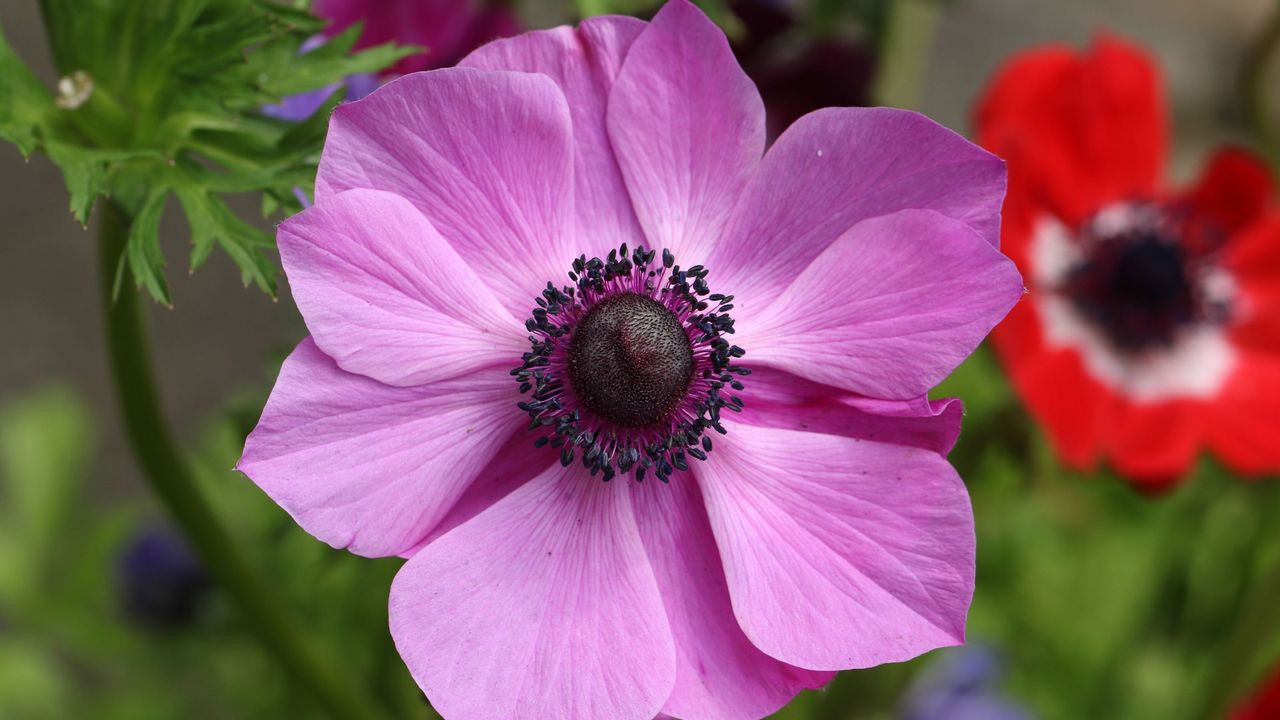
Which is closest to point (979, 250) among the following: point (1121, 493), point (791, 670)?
point (791, 670)

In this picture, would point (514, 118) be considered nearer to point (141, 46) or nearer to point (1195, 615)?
point (141, 46)

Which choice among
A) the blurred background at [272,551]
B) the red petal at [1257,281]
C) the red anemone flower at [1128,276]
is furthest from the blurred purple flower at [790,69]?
the red petal at [1257,281]

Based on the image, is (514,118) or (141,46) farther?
(141,46)

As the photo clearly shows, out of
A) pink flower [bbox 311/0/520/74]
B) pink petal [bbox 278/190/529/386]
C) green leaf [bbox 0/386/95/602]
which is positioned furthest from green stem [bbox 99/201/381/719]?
green leaf [bbox 0/386/95/602]

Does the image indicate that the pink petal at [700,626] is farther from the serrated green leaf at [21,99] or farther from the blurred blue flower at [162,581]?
the blurred blue flower at [162,581]

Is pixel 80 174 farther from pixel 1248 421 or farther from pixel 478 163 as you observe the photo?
pixel 1248 421

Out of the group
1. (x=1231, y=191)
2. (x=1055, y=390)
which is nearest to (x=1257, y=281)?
(x=1231, y=191)
